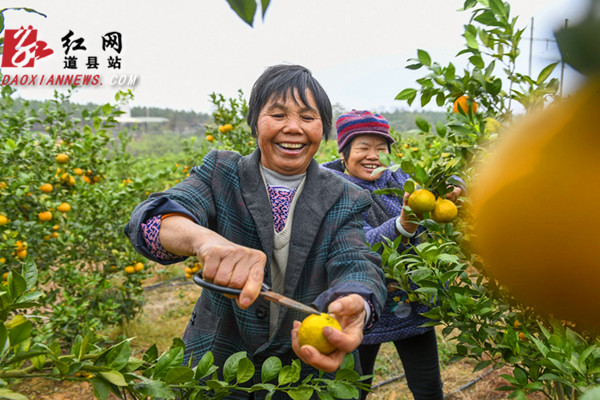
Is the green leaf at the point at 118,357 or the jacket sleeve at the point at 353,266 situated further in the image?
the jacket sleeve at the point at 353,266

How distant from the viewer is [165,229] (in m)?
1.04

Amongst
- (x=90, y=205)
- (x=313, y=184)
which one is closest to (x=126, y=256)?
(x=90, y=205)

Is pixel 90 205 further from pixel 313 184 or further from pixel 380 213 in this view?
pixel 313 184

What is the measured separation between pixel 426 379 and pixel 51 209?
95.2 inches

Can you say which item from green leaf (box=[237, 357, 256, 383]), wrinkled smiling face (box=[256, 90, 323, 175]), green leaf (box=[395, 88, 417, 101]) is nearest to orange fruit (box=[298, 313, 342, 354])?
green leaf (box=[237, 357, 256, 383])

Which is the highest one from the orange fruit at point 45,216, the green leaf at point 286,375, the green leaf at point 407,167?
the green leaf at point 407,167

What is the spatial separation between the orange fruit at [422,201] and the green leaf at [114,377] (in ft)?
2.92

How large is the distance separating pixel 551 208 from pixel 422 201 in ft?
3.66

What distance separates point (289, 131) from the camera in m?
1.38

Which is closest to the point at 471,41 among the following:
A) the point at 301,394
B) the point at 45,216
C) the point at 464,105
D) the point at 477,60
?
the point at 477,60

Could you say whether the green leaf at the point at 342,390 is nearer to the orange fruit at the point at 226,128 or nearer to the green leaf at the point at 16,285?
the green leaf at the point at 16,285

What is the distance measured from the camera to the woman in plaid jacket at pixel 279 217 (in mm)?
1311

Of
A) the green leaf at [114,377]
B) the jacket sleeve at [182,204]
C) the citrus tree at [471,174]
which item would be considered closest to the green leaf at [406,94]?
the citrus tree at [471,174]

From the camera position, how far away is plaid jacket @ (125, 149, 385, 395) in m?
1.31
